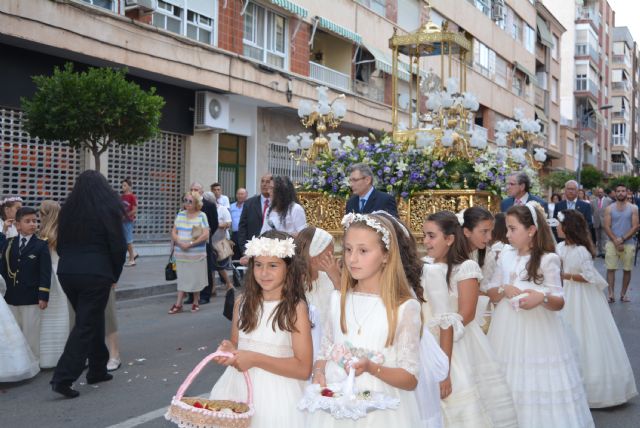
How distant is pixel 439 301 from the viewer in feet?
13.0

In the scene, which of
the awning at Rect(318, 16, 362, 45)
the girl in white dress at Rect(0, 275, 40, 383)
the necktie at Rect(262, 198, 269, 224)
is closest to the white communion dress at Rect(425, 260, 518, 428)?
the girl in white dress at Rect(0, 275, 40, 383)

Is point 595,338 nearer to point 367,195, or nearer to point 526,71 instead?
point 367,195

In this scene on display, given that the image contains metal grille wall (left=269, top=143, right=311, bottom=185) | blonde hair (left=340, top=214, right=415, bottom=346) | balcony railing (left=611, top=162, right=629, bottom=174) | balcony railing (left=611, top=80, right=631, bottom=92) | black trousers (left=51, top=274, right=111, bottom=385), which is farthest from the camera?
balcony railing (left=611, top=162, right=629, bottom=174)

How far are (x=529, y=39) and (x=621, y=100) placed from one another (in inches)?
1541

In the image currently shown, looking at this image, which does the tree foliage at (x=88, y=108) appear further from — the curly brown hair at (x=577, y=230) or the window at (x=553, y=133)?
the window at (x=553, y=133)

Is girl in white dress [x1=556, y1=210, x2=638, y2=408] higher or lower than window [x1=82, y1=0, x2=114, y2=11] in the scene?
lower

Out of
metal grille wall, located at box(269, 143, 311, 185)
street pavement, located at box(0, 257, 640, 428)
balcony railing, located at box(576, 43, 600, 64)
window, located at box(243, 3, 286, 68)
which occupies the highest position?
balcony railing, located at box(576, 43, 600, 64)

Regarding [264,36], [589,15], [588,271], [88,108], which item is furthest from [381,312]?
[589,15]

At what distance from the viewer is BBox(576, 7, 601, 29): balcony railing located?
60094 millimetres

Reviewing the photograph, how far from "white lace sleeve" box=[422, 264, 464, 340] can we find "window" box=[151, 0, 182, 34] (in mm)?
14807

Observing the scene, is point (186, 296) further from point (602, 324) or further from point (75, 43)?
point (602, 324)

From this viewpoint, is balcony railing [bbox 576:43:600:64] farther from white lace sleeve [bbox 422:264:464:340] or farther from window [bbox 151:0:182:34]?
white lace sleeve [bbox 422:264:464:340]

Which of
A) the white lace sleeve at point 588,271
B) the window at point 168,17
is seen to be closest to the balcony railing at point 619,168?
the window at point 168,17

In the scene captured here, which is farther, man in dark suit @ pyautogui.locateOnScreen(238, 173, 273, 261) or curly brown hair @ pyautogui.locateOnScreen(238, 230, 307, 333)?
man in dark suit @ pyautogui.locateOnScreen(238, 173, 273, 261)
